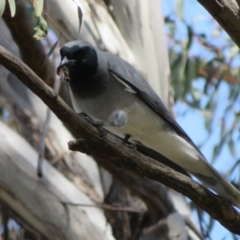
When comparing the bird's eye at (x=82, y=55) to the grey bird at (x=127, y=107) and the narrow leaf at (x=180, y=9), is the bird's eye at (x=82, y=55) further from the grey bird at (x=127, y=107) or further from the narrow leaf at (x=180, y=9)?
the narrow leaf at (x=180, y=9)

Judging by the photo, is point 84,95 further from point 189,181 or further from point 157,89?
point 157,89

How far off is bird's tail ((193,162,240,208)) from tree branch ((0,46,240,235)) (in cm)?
10

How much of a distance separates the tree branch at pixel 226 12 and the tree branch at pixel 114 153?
0.55 meters

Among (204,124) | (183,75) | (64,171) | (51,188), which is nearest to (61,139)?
(64,171)

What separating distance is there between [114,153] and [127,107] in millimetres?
520

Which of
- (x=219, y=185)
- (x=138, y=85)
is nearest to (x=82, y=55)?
(x=138, y=85)

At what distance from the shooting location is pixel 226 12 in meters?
2.30

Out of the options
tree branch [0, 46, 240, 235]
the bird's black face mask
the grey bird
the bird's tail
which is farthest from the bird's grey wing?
tree branch [0, 46, 240, 235]

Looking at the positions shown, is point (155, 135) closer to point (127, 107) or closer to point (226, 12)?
point (127, 107)

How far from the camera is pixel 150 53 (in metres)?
3.77

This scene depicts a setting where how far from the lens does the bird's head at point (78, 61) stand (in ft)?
8.52

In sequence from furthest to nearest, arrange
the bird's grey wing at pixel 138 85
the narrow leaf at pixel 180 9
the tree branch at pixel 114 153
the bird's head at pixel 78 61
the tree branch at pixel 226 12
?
the narrow leaf at pixel 180 9 < the bird's grey wing at pixel 138 85 < the bird's head at pixel 78 61 < the tree branch at pixel 226 12 < the tree branch at pixel 114 153

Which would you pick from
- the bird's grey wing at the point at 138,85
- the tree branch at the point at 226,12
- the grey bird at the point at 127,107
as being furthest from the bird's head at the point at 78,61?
the tree branch at the point at 226,12

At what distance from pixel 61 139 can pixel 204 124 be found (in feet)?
5.16
